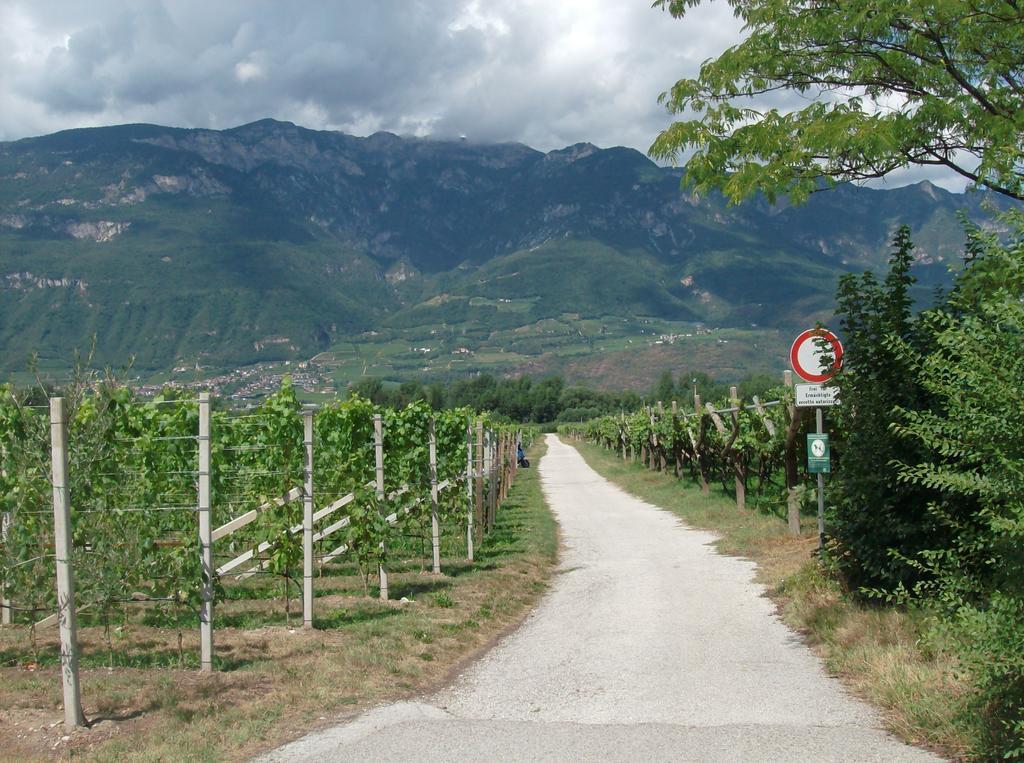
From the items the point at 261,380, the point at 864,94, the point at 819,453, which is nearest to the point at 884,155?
the point at 864,94

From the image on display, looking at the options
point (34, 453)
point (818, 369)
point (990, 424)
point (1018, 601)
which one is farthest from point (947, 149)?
point (34, 453)

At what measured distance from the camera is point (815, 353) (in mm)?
10203

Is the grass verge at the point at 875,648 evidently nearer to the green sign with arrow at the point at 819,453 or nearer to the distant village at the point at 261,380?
the green sign with arrow at the point at 819,453

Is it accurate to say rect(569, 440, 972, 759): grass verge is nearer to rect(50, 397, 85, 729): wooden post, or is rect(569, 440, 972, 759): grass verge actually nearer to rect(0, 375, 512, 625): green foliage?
rect(0, 375, 512, 625): green foliage

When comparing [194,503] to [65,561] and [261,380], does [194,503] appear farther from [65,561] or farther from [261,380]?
[261,380]

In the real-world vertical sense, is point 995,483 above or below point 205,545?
above

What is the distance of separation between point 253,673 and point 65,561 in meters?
1.97

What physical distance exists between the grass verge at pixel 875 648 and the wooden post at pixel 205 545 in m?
4.72

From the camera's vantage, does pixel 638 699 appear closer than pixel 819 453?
Yes

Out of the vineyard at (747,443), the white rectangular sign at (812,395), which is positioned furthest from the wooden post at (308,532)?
the vineyard at (747,443)

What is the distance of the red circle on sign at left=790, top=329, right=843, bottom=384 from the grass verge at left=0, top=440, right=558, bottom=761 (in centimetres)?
409

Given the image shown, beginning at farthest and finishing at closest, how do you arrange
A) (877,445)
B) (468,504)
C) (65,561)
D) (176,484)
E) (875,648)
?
(468,504), (176,484), (877,445), (875,648), (65,561)

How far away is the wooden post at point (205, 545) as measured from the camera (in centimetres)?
730

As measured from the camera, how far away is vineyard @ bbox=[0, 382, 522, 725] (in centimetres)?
635
